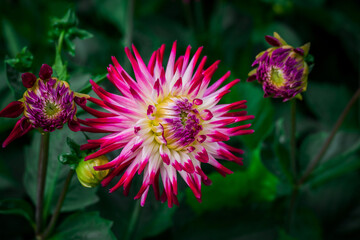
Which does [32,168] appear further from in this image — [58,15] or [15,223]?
[58,15]

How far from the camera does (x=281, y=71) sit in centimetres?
82

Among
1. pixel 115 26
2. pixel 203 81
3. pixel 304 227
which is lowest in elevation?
pixel 304 227

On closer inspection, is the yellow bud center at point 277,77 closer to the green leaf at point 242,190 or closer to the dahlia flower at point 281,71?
the dahlia flower at point 281,71

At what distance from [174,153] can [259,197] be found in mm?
550

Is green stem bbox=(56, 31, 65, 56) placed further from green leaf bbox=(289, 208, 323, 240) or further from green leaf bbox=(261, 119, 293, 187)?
green leaf bbox=(289, 208, 323, 240)

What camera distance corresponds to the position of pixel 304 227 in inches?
52.2

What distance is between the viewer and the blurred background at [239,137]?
3.61 feet

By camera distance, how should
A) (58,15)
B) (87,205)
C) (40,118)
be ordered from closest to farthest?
(40,118), (87,205), (58,15)

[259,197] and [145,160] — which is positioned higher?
[145,160]

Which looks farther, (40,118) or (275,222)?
(275,222)

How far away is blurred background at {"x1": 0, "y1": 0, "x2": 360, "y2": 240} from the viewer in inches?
43.3

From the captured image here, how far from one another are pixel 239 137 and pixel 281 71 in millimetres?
552

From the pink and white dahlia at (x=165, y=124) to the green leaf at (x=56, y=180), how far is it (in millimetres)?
256

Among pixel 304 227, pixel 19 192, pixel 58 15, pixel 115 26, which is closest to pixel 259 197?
pixel 304 227
